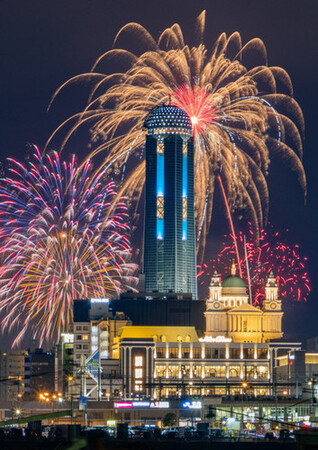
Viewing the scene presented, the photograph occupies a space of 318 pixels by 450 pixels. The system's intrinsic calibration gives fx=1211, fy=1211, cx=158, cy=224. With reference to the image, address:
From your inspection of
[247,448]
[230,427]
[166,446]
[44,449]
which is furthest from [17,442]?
[230,427]

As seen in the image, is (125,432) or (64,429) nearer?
(125,432)

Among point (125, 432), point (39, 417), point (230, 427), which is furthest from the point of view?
point (230, 427)

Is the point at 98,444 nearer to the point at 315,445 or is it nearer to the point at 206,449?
the point at 315,445

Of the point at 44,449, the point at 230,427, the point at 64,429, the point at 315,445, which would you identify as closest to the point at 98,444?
the point at 315,445

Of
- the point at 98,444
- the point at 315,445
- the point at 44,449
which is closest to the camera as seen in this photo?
the point at 98,444

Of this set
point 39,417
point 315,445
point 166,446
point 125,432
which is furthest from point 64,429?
point 315,445

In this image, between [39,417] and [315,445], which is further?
[39,417]

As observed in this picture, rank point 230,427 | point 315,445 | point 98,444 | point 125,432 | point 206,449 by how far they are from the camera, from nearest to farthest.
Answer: point 98,444
point 315,445
point 206,449
point 125,432
point 230,427

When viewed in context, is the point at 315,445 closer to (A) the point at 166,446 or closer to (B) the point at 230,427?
(A) the point at 166,446

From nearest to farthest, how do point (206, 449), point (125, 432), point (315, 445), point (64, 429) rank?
point (315, 445) < point (206, 449) < point (125, 432) < point (64, 429)
